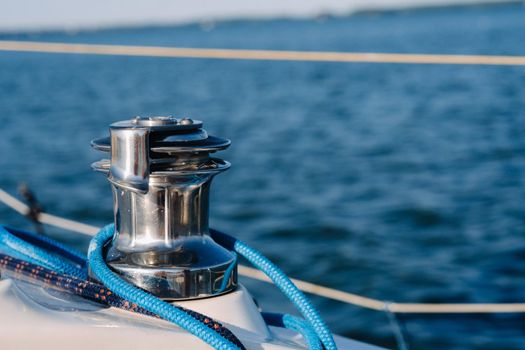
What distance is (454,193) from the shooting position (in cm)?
697

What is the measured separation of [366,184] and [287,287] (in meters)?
6.73

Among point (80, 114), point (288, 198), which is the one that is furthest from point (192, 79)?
point (288, 198)

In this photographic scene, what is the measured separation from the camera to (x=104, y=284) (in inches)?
36.8

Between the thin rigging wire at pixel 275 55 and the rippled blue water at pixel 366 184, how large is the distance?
5.44 ft

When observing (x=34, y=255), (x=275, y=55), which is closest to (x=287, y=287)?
(x=34, y=255)

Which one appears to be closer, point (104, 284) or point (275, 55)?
point (104, 284)

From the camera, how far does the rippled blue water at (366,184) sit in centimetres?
470

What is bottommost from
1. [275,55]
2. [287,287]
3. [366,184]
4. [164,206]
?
[366,184]

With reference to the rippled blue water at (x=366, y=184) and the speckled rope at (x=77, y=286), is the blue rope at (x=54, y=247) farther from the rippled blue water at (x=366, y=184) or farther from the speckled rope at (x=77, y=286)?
the rippled blue water at (x=366, y=184)

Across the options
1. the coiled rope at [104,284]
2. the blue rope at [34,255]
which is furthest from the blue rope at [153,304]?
the blue rope at [34,255]

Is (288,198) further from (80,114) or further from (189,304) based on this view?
(80,114)

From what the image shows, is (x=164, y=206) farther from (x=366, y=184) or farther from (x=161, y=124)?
(x=366, y=184)

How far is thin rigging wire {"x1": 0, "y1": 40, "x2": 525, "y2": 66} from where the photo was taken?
6.43 feet

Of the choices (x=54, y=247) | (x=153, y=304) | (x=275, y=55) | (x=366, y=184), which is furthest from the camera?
(x=366, y=184)
